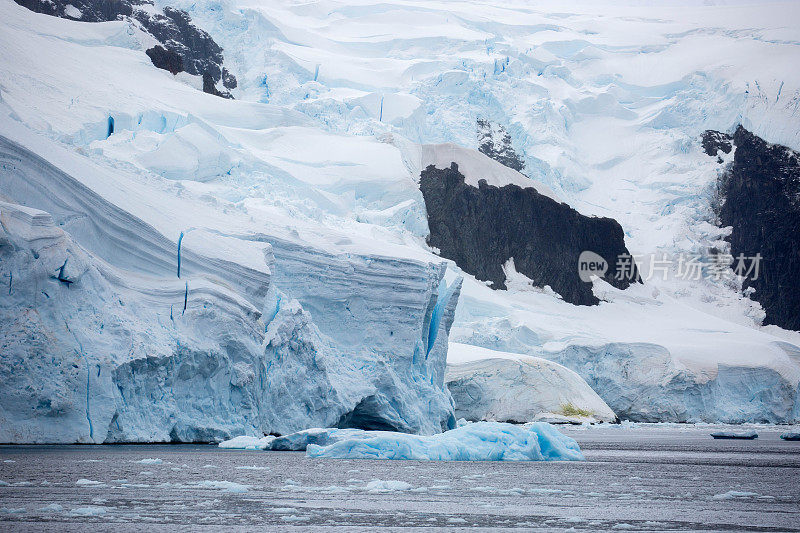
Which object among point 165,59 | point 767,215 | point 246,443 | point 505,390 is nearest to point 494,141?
point 767,215

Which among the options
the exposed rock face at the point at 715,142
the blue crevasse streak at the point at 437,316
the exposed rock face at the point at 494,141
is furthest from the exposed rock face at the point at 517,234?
the blue crevasse streak at the point at 437,316

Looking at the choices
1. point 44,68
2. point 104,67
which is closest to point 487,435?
point 44,68

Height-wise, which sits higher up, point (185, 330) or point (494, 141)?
point (494, 141)

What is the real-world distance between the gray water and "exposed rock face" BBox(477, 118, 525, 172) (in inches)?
1886

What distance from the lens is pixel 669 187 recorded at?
206ft

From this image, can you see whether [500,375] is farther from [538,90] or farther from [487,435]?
[538,90]

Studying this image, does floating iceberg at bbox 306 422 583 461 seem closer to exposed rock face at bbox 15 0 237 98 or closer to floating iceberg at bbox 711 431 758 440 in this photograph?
floating iceberg at bbox 711 431 758 440

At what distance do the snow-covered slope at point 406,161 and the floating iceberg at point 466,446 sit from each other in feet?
10.7

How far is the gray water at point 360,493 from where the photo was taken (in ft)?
23.3

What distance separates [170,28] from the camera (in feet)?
191

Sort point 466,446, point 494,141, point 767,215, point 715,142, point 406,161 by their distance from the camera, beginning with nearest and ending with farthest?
1. point 466,446
2. point 406,161
3. point 494,141
4. point 715,142
5. point 767,215

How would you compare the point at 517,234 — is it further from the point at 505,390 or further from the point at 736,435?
the point at 736,435

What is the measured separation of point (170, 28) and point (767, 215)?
43.5 metres

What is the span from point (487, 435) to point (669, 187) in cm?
5046
